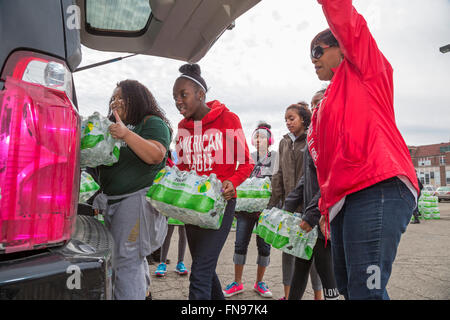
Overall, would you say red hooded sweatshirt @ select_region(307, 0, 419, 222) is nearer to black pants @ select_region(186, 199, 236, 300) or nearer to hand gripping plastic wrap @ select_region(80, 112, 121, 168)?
black pants @ select_region(186, 199, 236, 300)

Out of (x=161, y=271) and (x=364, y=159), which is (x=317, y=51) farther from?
(x=161, y=271)

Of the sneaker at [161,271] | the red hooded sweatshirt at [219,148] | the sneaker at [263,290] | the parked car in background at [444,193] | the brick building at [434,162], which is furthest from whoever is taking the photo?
the brick building at [434,162]

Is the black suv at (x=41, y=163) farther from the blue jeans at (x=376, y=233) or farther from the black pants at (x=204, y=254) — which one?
the black pants at (x=204, y=254)

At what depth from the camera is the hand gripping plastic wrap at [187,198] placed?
1873 millimetres

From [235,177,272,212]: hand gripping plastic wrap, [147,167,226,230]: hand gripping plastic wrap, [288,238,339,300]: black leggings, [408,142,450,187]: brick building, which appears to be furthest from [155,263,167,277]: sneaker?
[408,142,450,187]: brick building

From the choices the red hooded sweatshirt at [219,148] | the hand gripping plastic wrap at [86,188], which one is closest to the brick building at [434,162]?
the red hooded sweatshirt at [219,148]

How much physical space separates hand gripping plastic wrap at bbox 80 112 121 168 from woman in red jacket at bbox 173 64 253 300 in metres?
0.81

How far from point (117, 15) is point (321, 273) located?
224 centimetres

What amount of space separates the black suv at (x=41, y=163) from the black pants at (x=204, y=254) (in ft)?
4.01

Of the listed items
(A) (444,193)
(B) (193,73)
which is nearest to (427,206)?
(B) (193,73)

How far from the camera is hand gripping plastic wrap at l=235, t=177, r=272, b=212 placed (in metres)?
3.60

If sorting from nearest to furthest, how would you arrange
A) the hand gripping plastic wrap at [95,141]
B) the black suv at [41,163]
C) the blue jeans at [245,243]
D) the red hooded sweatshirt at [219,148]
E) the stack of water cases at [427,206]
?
the black suv at [41,163], the hand gripping plastic wrap at [95,141], the red hooded sweatshirt at [219,148], the blue jeans at [245,243], the stack of water cases at [427,206]

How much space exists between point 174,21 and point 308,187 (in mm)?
1548

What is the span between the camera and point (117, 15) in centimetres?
184
